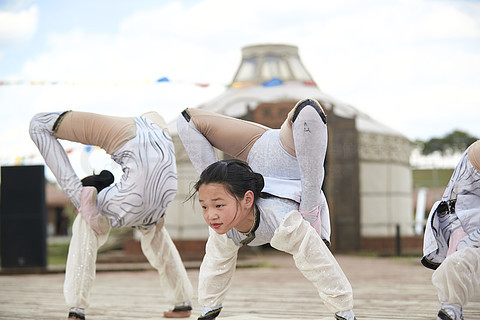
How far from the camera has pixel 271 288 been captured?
→ 466 cm

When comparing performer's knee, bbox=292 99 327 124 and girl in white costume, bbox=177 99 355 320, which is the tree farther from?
performer's knee, bbox=292 99 327 124

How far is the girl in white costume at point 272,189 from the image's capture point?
1955 mm

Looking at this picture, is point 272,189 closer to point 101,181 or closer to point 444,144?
point 101,181

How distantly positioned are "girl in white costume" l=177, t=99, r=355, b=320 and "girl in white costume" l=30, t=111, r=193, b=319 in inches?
17.5

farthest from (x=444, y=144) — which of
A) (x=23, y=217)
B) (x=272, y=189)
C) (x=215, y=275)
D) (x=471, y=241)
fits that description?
(x=272, y=189)

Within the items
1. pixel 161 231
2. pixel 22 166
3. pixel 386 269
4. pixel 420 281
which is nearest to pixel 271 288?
pixel 420 281

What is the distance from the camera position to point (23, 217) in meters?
6.73

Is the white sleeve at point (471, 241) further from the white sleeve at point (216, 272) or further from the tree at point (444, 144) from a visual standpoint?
the tree at point (444, 144)

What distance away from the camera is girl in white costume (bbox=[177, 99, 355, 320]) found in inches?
77.0

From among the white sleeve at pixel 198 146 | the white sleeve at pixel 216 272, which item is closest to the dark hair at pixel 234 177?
the white sleeve at pixel 198 146

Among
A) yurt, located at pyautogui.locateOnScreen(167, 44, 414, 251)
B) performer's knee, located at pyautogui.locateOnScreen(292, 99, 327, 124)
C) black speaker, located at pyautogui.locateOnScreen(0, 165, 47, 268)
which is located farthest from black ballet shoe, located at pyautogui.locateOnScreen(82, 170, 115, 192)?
yurt, located at pyautogui.locateOnScreen(167, 44, 414, 251)

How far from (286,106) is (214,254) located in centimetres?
723

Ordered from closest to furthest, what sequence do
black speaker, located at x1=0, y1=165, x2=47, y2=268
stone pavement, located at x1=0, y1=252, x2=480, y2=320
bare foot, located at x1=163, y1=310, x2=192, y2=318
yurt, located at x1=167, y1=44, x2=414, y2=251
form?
bare foot, located at x1=163, y1=310, x2=192, y2=318 → stone pavement, located at x1=0, y1=252, x2=480, y2=320 → black speaker, located at x1=0, y1=165, x2=47, y2=268 → yurt, located at x1=167, y1=44, x2=414, y2=251

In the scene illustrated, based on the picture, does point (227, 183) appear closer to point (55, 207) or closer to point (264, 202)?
point (264, 202)
